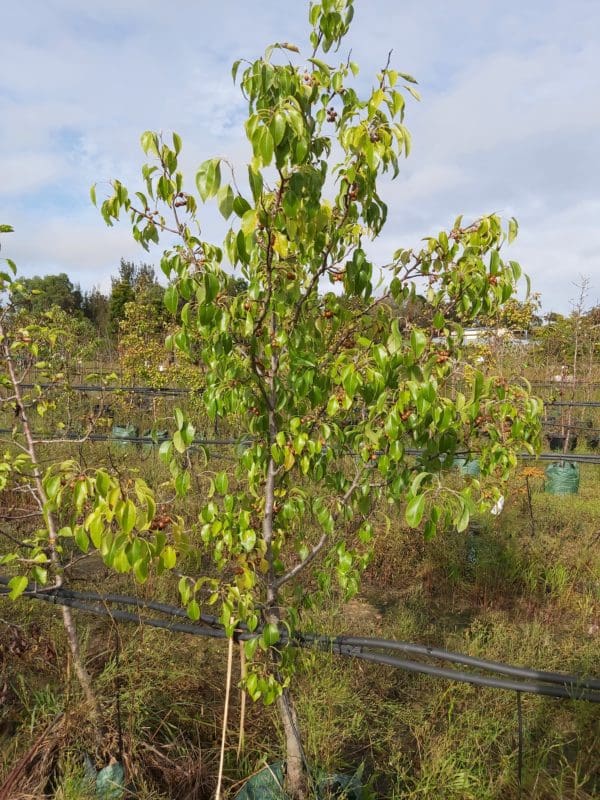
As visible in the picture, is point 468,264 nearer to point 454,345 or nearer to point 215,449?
point 454,345

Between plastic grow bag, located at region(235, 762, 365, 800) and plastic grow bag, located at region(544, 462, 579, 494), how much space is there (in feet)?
15.4

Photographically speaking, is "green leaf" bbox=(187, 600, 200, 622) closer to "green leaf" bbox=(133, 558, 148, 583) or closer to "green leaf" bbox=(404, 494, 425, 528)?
"green leaf" bbox=(133, 558, 148, 583)

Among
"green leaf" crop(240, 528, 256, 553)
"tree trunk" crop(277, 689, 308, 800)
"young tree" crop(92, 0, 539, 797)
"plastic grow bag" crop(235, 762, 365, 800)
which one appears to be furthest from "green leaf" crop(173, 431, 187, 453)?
"plastic grow bag" crop(235, 762, 365, 800)

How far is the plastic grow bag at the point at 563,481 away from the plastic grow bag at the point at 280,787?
4.71 meters

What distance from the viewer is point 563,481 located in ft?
19.3

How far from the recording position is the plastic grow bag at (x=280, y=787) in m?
1.84

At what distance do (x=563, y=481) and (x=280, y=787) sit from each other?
503cm

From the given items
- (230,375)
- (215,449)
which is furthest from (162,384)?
(230,375)

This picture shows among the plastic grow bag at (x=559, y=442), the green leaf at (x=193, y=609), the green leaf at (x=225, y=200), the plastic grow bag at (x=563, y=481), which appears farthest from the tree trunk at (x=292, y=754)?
the plastic grow bag at (x=559, y=442)

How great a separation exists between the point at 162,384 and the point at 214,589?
249 inches

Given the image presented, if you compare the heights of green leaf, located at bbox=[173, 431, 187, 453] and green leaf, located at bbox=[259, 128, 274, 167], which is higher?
green leaf, located at bbox=[259, 128, 274, 167]

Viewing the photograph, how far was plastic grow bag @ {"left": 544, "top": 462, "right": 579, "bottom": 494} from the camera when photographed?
19.2 feet

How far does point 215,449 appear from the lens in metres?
5.66

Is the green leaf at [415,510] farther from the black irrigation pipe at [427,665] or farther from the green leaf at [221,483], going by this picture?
the black irrigation pipe at [427,665]
